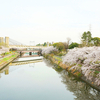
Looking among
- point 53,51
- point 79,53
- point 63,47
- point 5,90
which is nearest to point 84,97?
point 79,53

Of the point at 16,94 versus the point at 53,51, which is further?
the point at 53,51

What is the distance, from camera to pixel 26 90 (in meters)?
11.2

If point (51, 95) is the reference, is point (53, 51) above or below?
above

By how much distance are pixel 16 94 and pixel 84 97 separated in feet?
22.9

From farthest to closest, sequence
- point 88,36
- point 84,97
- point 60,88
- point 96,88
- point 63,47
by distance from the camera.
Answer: point 88,36 < point 63,47 < point 60,88 < point 96,88 < point 84,97

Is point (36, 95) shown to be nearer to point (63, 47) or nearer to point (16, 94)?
point (16, 94)

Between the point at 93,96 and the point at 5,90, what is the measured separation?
31.6 ft

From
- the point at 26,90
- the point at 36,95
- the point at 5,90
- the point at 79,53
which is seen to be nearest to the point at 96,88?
the point at 79,53

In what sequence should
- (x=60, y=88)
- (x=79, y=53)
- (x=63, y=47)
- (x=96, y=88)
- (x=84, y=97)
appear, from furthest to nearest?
(x=63, y=47) < (x=79, y=53) < (x=60, y=88) < (x=96, y=88) < (x=84, y=97)

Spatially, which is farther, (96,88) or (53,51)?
(53,51)

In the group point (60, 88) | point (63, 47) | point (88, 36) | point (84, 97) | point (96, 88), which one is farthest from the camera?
point (88, 36)

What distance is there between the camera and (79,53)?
14.2 m

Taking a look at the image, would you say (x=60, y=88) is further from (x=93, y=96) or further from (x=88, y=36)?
(x=88, y=36)

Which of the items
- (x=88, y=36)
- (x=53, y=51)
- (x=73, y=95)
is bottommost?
(x=73, y=95)
